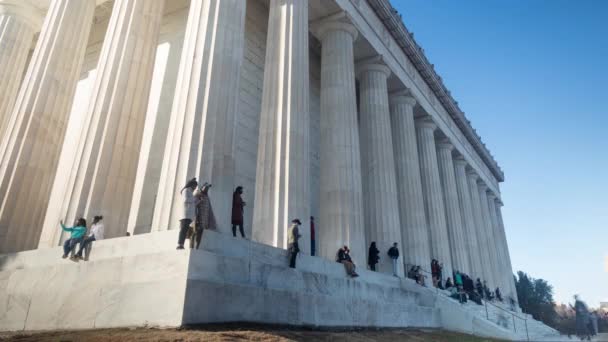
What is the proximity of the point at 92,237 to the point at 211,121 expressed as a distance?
559 centimetres

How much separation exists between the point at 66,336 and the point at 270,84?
1452 centimetres

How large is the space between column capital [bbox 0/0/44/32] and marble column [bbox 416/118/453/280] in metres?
33.0

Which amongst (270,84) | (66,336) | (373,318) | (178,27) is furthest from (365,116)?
(66,336)

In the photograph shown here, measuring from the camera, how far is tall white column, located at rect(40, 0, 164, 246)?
1694 centimetres

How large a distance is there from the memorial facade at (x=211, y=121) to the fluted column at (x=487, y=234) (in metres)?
16.5

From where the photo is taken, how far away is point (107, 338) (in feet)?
30.9

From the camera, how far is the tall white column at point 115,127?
16.9 meters

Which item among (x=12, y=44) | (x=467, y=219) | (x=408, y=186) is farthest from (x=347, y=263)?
(x=467, y=219)

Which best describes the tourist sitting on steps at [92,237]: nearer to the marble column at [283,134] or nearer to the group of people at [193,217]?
the group of people at [193,217]

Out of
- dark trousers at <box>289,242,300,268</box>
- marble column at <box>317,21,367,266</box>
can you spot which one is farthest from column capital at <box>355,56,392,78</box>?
dark trousers at <box>289,242,300,268</box>

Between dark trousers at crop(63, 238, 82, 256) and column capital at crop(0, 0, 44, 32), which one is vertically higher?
column capital at crop(0, 0, 44, 32)

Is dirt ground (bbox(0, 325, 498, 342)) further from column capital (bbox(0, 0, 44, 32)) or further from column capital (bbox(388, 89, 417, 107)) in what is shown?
column capital (bbox(388, 89, 417, 107))

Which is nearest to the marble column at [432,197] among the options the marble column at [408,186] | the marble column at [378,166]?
the marble column at [408,186]

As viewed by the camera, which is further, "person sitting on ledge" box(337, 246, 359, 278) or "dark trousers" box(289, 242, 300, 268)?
"person sitting on ledge" box(337, 246, 359, 278)
